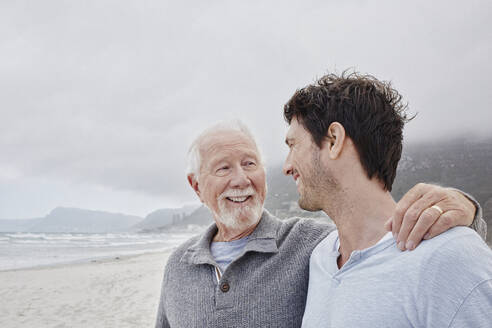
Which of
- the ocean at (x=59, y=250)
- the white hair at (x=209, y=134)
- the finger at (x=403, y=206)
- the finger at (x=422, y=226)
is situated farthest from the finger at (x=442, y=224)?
the ocean at (x=59, y=250)

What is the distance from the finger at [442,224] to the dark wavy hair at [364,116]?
1.58 ft

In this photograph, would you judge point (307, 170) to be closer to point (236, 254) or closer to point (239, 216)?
point (239, 216)

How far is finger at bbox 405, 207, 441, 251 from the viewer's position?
1.19m

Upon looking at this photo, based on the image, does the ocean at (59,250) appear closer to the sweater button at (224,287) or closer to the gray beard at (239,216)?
the gray beard at (239,216)

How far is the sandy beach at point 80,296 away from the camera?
8203 mm

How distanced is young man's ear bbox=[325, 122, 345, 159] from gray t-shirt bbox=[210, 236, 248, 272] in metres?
1.07

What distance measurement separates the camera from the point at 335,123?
1713 mm

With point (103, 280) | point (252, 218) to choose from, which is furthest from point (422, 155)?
point (252, 218)

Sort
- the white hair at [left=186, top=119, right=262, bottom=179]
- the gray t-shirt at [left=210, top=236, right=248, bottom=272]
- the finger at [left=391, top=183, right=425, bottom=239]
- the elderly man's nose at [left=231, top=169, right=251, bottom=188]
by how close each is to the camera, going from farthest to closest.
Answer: the white hair at [left=186, top=119, right=262, bottom=179], the elderly man's nose at [left=231, top=169, right=251, bottom=188], the gray t-shirt at [left=210, top=236, right=248, bottom=272], the finger at [left=391, top=183, right=425, bottom=239]

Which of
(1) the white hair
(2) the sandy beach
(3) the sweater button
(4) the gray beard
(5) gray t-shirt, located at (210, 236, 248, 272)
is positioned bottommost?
(2) the sandy beach

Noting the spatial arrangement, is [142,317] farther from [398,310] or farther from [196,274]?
[398,310]

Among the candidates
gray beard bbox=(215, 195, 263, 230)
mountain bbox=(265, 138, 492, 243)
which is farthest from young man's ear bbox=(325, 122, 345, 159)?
mountain bbox=(265, 138, 492, 243)

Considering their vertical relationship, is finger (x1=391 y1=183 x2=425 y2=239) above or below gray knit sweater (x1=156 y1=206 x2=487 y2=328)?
above

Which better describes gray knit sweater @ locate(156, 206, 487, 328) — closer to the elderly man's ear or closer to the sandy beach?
the elderly man's ear
